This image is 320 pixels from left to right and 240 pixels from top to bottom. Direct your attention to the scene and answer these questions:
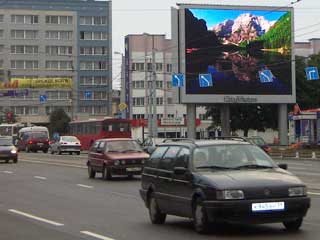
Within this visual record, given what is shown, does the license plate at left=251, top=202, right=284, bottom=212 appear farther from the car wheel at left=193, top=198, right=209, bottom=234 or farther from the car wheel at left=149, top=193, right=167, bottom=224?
the car wheel at left=149, top=193, right=167, bottom=224

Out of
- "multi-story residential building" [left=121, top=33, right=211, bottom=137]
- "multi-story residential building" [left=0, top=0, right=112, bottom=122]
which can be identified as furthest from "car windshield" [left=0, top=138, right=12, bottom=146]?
"multi-story residential building" [left=0, top=0, right=112, bottom=122]

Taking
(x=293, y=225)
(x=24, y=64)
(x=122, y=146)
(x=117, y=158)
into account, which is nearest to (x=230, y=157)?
(x=293, y=225)

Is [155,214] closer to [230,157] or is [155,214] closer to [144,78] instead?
[230,157]

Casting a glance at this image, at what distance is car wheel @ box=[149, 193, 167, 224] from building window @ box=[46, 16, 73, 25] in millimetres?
124935

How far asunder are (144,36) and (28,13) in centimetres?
2185

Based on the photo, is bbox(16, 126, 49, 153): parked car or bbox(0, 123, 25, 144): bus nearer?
bbox(16, 126, 49, 153): parked car

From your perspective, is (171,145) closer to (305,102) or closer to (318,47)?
(305,102)

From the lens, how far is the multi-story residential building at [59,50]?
134 metres

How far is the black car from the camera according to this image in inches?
423

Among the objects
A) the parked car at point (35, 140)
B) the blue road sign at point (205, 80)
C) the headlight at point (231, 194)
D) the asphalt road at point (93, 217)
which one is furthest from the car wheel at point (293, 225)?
the parked car at point (35, 140)

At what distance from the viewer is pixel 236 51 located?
65875mm

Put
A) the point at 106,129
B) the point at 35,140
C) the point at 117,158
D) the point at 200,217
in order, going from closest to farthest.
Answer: the point at 200,217, the point at 117,158, the point at 106,129, the point at 35,140

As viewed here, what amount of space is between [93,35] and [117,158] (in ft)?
367

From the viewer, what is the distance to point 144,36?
132875 mm
